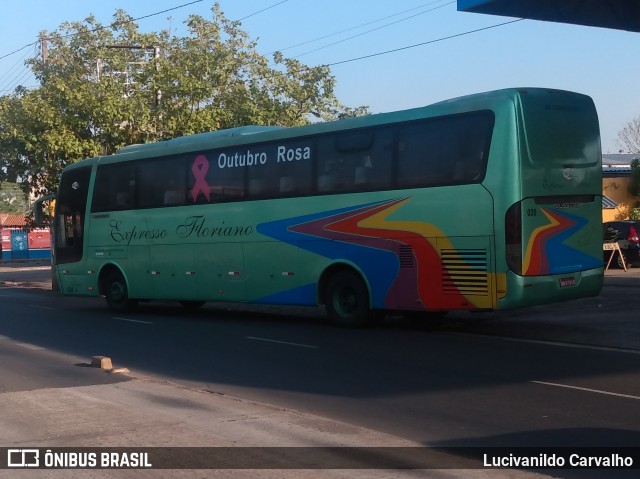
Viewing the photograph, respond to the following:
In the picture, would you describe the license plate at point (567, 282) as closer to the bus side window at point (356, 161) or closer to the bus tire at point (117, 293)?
the bus side window at point (356, 161)

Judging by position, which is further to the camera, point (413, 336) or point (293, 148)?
point (293, 148)

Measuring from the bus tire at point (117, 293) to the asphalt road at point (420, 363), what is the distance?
0.64 m

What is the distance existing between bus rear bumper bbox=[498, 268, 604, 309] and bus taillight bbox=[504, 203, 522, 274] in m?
0.16

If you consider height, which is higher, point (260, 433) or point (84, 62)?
point (84, 62)

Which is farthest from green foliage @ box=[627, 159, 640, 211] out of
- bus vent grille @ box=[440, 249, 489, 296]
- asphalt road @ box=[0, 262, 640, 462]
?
bus vent grille @ box=[440, 249, 489, 296]

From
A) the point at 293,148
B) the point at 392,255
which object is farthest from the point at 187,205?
the point at 392,255

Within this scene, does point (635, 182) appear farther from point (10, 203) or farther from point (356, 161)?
point (10, 203)

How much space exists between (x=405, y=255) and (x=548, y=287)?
2522mm

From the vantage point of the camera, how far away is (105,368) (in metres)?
11.5

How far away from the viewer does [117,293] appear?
21203 mm

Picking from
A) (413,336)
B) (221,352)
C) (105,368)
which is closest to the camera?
(105,368)

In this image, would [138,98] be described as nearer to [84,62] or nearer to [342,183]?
[84,62]

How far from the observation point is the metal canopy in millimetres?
14133

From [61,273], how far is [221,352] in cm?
1021
